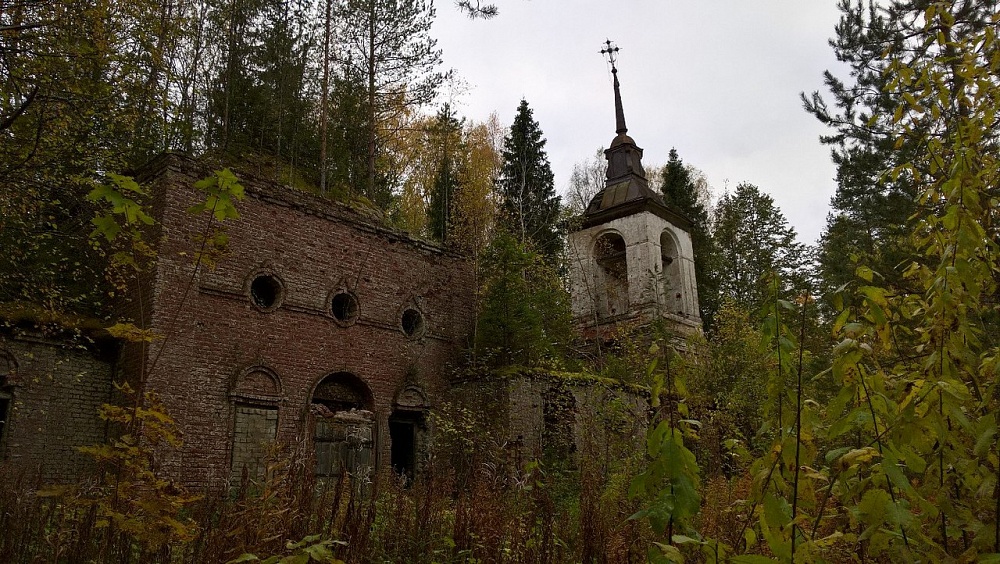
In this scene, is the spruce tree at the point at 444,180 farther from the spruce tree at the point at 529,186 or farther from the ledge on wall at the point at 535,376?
the ledge on wall at the point at 535,376

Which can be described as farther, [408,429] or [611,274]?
[611,274]

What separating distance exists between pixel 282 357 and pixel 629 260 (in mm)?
13001

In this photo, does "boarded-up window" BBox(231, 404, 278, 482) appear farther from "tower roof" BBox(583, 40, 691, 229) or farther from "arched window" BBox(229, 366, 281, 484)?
"tower roof" BBox(583, 40, 691, 229)

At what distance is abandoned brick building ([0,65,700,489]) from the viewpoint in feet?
37.0

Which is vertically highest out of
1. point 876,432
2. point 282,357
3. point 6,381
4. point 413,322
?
point 413,322

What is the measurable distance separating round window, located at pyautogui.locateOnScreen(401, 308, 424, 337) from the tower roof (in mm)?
9527

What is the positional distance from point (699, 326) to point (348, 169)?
12607 mm

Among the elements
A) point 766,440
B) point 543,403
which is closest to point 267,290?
point 543,403

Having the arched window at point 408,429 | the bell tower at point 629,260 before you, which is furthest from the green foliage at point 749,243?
the arched window at point 408,429

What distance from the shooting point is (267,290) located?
13.6 meters

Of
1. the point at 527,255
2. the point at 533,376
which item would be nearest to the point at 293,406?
the point at 533,376

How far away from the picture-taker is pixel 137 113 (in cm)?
969

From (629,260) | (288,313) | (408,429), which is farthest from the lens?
(629,260)

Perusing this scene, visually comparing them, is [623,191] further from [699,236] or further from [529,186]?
[699,236]
